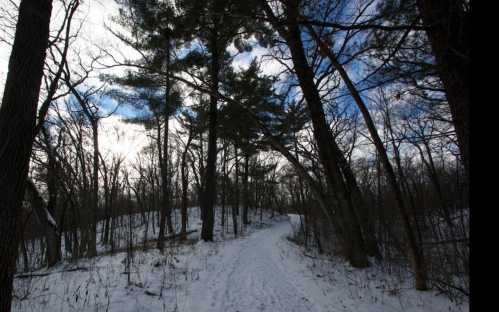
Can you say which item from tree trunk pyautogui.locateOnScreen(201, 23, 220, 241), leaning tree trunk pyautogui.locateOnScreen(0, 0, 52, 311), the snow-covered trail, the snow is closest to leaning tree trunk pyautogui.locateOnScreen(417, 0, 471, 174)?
the snow

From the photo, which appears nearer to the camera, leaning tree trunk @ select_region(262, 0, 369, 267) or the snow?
the snow

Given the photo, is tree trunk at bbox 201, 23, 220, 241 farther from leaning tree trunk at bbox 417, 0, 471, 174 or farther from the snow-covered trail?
leaning tree trunk at bbox 417, 0, 471, 174

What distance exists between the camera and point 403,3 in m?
2.46

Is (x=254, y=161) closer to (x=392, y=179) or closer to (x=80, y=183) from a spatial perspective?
(x=80, y=183)

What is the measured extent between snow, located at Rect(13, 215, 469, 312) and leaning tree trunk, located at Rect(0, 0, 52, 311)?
1.81 m

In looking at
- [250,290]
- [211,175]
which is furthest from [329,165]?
[211,175]

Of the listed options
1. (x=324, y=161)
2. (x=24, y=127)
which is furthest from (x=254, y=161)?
(x=24, y=127)

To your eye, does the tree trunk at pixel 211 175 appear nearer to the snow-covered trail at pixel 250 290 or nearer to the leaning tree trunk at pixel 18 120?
the snow-covered trail at pixel 250 290

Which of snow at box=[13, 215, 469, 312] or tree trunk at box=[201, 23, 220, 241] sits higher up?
tree trunk at box=[201, 23, 220, 241]

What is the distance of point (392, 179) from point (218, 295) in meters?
4.09

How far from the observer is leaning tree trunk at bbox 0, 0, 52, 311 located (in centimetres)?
246

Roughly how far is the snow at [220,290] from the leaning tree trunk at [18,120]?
1806mm

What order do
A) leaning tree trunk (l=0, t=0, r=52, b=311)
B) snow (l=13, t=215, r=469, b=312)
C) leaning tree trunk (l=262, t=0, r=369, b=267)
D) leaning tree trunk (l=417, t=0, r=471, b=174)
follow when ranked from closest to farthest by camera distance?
leaning tree trunk (l=417, t=0, r=471, b=174) < leaning tree trunk (l=0, t=0, r=52, b=311) < snow (l=13, t=215, r=469, b=312) < leaning tree trunk (l=262, t=0, r=369, b=267)

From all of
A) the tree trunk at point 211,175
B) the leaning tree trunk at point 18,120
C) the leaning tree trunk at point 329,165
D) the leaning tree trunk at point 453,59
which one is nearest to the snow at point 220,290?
the leaning tree trunk at point 329,165
